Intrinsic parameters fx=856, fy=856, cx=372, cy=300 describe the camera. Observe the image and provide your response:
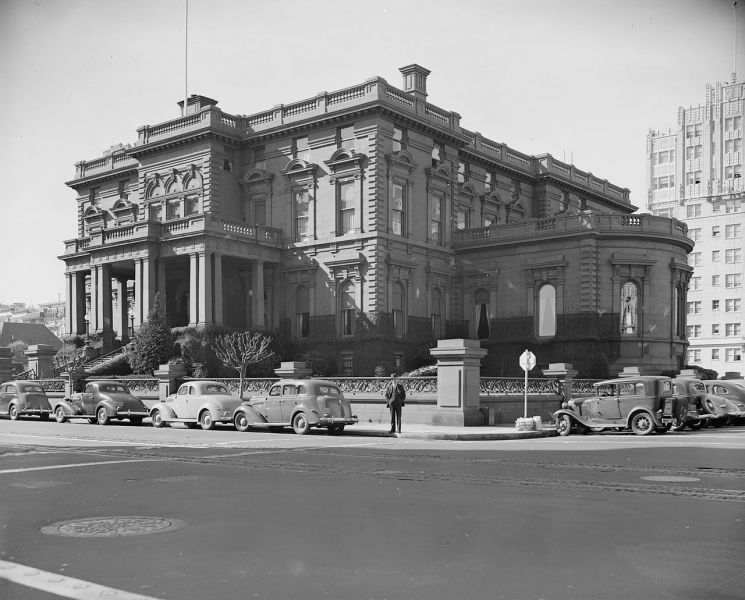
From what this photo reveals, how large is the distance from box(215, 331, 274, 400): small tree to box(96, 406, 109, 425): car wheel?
834 cm

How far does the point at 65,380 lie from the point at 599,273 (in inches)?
1151

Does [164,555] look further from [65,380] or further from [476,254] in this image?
[476,254]

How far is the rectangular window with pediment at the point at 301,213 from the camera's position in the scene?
50344 mm

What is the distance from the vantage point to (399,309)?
49.3 metres

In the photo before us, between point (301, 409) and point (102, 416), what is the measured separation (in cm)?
996

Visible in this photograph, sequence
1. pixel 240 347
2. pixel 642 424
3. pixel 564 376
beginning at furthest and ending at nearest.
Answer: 1. pixel 240 347
2. pixel 564 376
3. pixel 642 424

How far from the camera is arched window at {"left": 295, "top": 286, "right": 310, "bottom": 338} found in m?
50.6

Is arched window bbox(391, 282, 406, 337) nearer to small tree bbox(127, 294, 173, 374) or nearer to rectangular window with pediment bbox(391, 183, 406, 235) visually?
rectangular window with pediment bbox(391, 183, 406, 235)

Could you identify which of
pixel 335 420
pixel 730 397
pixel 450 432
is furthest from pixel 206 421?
pixel 730 397

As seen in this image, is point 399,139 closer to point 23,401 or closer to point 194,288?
point 194,288

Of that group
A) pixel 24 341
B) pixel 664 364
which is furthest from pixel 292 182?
pixel 24 341

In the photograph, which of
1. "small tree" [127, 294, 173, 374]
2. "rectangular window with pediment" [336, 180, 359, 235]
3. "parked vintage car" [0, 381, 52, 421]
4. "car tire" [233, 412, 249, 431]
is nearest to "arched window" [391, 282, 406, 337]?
"rectangular window with pediment" [336, 180, 359, 235]

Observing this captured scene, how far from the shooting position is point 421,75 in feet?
171

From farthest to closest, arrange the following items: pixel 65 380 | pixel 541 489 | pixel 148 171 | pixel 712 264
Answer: pixel 712 264
pixel 148 171
pixel 65 380
pixel 541 489
